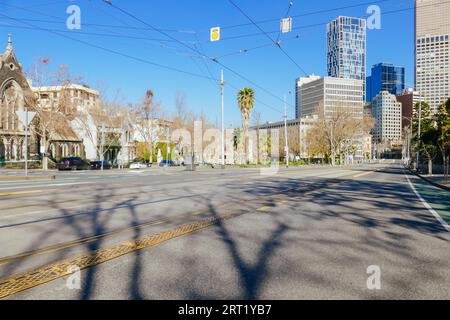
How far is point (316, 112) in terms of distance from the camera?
261 feet

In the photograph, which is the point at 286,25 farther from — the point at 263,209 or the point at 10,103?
the point at 10,103

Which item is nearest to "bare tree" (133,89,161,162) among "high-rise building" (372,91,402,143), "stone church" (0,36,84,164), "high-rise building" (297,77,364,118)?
"stone church" (0,36,84,164)

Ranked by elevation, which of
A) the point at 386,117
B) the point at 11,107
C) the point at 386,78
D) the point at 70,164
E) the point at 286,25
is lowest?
the point at 70,164

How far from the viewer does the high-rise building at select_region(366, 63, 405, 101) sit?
14030 cm

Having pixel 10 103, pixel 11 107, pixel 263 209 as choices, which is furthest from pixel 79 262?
pixel 10 103

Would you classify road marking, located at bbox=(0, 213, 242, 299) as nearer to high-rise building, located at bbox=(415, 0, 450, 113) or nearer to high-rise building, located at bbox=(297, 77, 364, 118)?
high-rise building, located at bbox=(415, 0, 450, 113)

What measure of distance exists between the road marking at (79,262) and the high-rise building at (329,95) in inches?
2718

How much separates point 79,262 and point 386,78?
522 ft

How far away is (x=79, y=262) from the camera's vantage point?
4.81 meters

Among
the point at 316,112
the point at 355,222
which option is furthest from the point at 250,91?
the point at 355,222

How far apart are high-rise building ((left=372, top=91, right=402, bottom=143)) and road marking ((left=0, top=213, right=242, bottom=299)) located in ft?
389

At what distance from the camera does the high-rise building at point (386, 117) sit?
119 m

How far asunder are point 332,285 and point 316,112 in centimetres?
7915

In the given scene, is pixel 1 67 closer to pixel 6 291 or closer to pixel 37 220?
pixel 37 220
